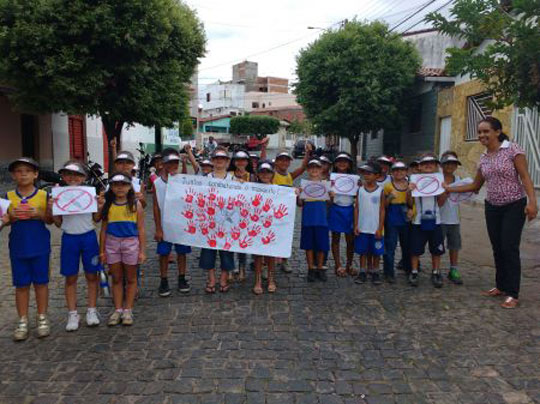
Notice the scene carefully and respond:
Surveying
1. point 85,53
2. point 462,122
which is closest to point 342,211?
point 85,53

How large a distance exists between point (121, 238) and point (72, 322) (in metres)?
0.89

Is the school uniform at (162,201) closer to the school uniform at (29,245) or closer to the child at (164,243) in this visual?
the child at (164,243)

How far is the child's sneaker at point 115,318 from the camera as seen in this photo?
4.22 meters

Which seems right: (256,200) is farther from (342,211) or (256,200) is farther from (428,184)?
(428,184)

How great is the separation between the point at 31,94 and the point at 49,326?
7.84 metres

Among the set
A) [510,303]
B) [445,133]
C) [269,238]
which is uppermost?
[445,133]

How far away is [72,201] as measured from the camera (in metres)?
4.08

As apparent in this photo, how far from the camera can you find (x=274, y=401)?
3002 millimetres

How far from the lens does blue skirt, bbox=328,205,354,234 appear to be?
5531mm

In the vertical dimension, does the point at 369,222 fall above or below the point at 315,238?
above

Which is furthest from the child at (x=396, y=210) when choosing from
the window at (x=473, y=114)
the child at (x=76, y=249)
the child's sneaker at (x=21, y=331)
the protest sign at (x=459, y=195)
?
the window at (x=473, y=114)

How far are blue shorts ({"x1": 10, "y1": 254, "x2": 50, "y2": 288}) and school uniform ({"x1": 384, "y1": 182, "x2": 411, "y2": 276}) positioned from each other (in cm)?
377

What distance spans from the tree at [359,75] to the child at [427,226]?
11.7 m

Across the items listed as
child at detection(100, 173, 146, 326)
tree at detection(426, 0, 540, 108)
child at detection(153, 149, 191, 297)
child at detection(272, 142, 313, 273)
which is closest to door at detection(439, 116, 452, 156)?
tree at detection(426, 0, 540, 108)
